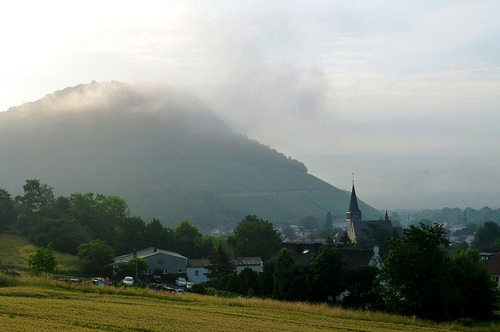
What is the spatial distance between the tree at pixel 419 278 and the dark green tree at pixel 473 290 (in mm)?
3732

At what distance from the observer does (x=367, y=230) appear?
160 metres

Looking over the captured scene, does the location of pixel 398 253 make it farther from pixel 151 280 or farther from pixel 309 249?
pixel 151 280

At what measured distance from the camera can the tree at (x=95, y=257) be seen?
80.4 meters

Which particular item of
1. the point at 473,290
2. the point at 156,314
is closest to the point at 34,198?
the point at 473,290

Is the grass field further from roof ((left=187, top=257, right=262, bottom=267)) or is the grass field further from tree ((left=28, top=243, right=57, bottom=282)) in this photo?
roof ((left=187, top=257, right=262, bottom=267))

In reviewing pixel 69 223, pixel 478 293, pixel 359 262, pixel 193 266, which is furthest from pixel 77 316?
pixel 69 223

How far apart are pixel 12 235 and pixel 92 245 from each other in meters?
24.9

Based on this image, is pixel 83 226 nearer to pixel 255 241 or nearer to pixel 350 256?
pixel 255 241

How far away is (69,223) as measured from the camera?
9706 cm

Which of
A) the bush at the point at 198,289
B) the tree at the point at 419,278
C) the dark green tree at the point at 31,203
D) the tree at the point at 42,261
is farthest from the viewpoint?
the dark green tree at the point at 31,203

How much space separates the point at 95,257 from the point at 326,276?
1402 inches

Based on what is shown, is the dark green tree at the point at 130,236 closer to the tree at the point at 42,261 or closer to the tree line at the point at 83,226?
the tree line at the point at 83,226

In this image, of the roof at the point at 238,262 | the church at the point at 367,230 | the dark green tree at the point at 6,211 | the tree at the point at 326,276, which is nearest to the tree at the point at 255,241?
the roof at the point at 238,262

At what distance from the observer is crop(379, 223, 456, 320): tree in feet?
162
